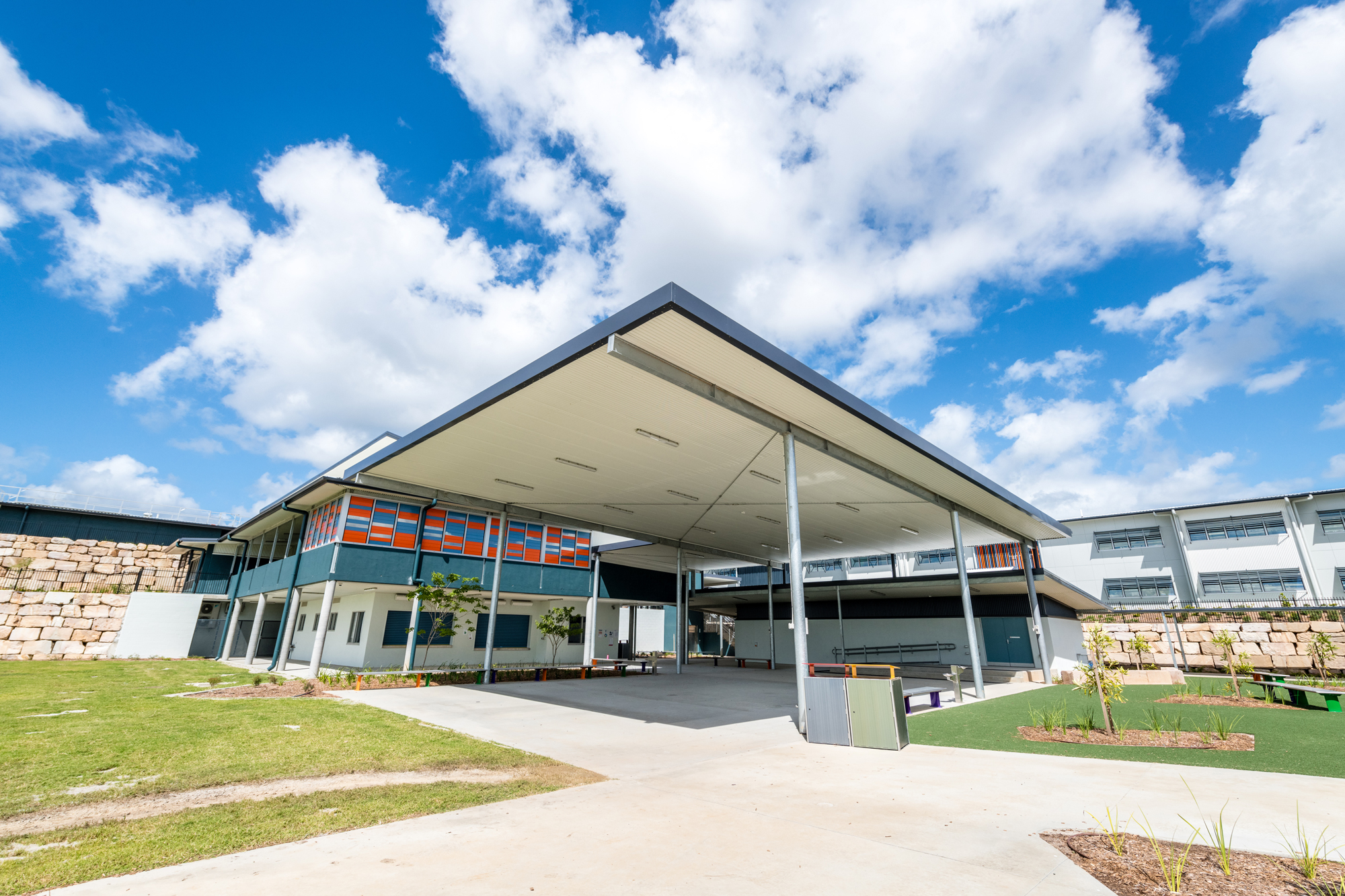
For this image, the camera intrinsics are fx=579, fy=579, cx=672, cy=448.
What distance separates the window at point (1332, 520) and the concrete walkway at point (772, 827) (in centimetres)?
3511

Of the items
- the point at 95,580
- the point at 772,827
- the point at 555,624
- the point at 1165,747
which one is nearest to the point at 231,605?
the point at 95,580

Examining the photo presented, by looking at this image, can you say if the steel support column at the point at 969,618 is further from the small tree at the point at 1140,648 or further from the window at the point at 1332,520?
the window at the point at 1332,520

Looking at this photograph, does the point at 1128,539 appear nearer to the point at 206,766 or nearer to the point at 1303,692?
the point at 1303,692

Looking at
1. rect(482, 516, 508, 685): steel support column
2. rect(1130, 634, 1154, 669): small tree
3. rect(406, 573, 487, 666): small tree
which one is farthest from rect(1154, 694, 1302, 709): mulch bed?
rect(406, 573, 487, 666): small tree

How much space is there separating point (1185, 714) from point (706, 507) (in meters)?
14.4

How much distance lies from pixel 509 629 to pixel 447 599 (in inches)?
335

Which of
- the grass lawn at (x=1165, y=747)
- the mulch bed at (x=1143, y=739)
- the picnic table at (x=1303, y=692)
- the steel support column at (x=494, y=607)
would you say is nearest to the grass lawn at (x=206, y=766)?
the steel support column at (x=494, y=607)

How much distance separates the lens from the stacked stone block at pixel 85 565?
97.8ft

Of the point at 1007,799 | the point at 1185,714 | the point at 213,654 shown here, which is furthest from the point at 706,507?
the point at 213,654

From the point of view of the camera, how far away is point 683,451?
16.0 metres

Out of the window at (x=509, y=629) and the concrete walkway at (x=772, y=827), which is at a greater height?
the window at (x=509, y=629)

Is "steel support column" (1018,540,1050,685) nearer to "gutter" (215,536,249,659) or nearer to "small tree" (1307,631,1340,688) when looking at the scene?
"small tree" (1307,631,1340,688)

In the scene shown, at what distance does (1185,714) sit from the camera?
1295cm

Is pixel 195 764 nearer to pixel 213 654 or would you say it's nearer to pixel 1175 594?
pixel 213 654
